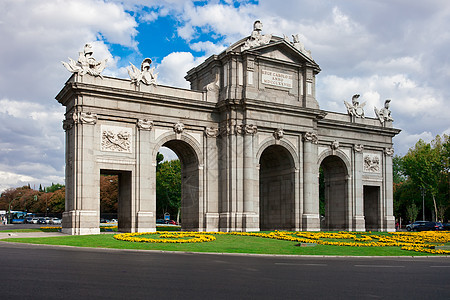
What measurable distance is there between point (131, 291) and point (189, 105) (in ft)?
111

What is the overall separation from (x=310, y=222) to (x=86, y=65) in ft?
82.0

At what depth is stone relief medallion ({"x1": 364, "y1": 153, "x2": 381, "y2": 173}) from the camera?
5844cm

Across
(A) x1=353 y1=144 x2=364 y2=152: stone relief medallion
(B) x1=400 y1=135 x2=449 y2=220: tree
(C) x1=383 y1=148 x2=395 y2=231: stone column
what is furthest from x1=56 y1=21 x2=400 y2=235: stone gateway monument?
(B) x1=400 y1=135 x2=449 y2=220: tree

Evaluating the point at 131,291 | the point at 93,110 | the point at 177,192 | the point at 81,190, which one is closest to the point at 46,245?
the point at 81,190

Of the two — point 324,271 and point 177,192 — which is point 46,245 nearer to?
point 324,271

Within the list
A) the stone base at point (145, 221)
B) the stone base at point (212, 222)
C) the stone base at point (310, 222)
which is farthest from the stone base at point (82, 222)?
the stone base at point (310, 222)

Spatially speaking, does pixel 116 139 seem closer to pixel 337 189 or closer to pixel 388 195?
pixel 337 189

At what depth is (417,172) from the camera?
87188 millimetres

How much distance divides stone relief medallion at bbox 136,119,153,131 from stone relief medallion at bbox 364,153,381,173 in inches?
1050


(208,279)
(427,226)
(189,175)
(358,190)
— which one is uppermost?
(189,175)

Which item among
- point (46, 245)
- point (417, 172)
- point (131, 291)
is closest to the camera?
point (131, 291)

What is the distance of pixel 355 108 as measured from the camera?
57969mm

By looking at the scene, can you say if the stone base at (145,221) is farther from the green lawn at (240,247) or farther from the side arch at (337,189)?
the side arch at (337,189)

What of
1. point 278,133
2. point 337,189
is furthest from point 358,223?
point 278,133
